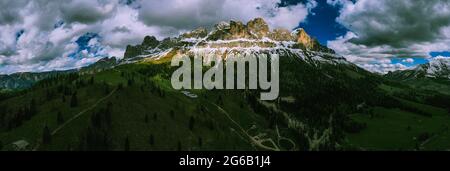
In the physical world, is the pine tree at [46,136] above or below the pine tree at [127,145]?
above

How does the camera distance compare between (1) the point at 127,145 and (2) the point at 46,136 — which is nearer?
(2) the point at 46,136

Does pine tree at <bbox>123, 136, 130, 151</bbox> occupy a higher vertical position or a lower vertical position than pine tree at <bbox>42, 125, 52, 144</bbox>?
lower

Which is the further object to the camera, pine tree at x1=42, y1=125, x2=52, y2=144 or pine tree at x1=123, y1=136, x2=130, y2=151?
pine tree at x1=123, y1=136, x2=130, y2=151

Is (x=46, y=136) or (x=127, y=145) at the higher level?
(x=46, y=136)

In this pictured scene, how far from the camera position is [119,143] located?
7756 inches

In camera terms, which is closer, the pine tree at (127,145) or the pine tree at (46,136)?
the pine tree at (46,136)
